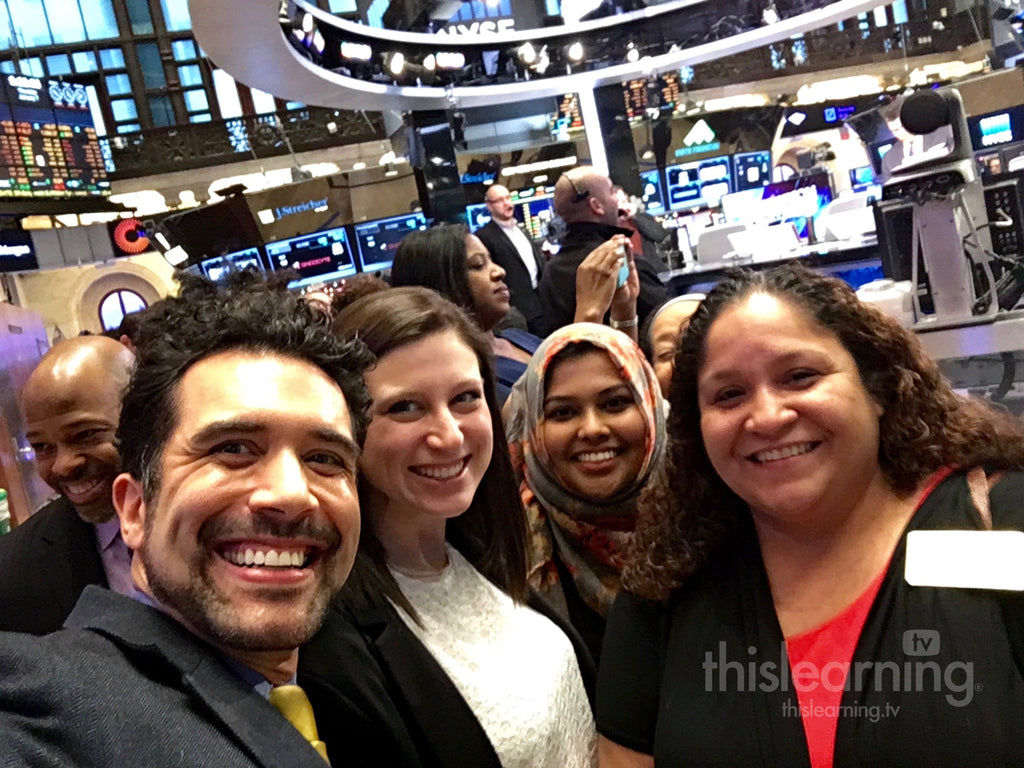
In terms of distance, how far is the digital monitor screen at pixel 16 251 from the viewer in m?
10.5

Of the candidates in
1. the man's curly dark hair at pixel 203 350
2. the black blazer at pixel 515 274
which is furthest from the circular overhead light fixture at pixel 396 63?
the man's curly dark hair at pixel 203 350

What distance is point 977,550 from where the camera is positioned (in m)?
1.31

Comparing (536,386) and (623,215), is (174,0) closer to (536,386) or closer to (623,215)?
(623,215)

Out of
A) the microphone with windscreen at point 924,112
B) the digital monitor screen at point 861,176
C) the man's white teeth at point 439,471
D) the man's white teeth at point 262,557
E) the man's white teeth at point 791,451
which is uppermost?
the microphone with windscreen at point 924,112

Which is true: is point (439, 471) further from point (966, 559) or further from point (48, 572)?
point (48, 572)

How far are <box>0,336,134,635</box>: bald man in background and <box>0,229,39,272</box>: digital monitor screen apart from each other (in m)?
9.67

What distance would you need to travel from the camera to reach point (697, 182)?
1005cm

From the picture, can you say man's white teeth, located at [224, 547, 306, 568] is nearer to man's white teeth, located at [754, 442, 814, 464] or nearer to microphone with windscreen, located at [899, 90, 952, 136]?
man's white teeth, located at [754, 442, 814, 464]

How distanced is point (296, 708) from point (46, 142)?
11.3 m

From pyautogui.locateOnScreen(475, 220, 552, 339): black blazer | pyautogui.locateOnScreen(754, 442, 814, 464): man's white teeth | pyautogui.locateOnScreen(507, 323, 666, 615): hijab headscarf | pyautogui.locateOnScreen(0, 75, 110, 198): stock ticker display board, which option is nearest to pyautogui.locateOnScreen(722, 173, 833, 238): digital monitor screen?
pyautogui.locateOnScreen(475, 220, 552, 339): black blazer

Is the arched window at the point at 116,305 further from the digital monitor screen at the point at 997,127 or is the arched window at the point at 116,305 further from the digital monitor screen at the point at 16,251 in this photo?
the digital monitor screen at the point at 997,127

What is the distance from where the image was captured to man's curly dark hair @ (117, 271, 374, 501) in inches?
49.6

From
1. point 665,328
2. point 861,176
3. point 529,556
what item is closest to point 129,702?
point 529,556

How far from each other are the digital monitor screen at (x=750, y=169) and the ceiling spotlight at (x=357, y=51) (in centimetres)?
491
